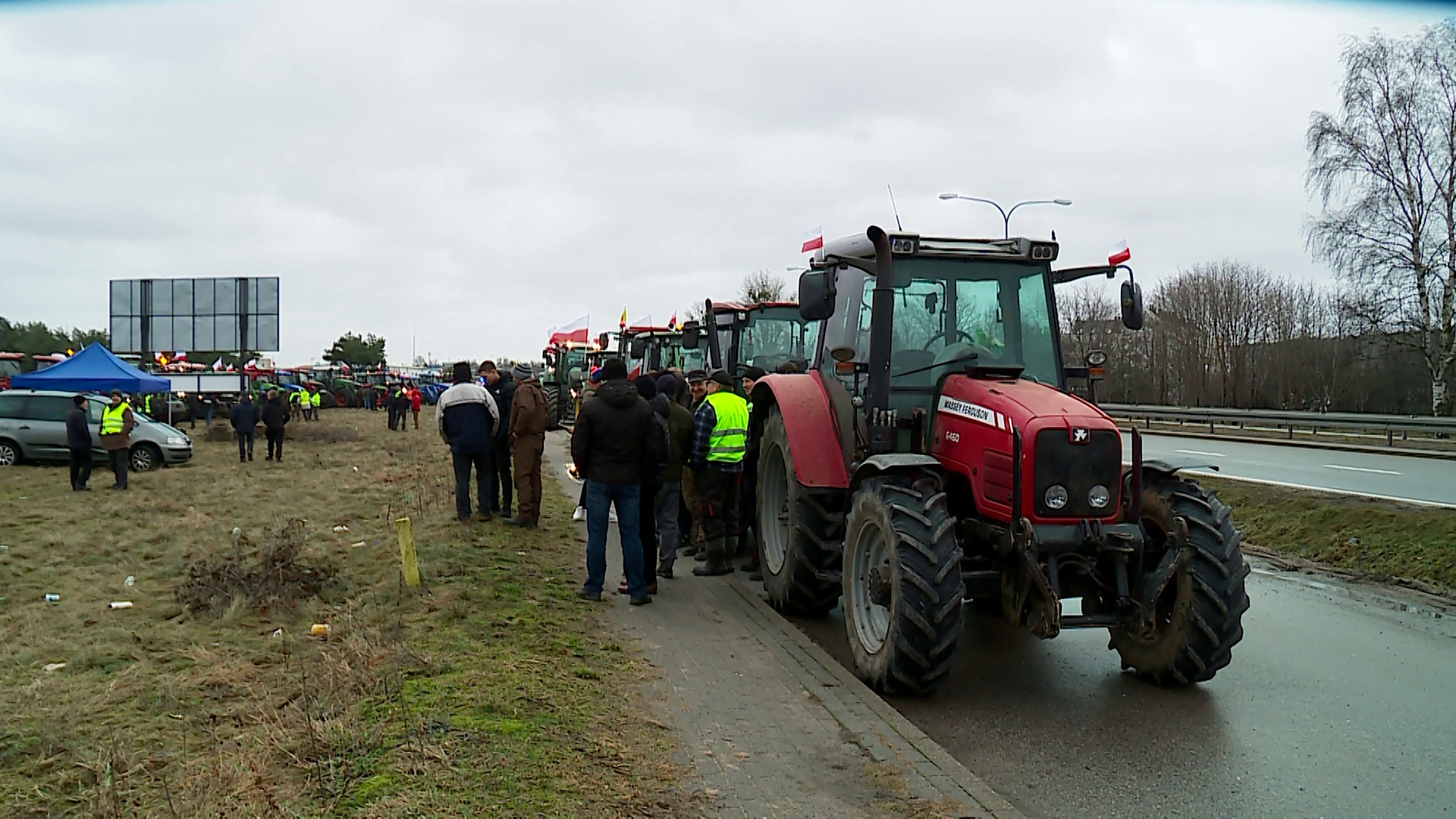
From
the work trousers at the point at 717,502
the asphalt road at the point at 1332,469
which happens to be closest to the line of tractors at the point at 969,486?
the work trousers at the point at 717,502

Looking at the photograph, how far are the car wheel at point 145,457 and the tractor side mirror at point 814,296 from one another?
19.2 metres

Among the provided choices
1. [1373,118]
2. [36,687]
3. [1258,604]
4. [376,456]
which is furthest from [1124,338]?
[36,687]

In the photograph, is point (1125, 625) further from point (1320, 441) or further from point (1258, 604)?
point (1320, 441)

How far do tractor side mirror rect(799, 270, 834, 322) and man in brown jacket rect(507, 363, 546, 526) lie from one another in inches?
207

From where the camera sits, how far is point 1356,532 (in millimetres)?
12062

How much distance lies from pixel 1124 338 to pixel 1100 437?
133 feet

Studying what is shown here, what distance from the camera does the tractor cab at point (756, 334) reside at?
14.4 metres

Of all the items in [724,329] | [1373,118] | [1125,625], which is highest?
[1373,118]

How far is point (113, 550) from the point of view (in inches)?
468

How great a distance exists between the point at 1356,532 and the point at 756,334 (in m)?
7.72

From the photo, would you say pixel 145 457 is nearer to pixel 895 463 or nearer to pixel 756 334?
pixel 756 334

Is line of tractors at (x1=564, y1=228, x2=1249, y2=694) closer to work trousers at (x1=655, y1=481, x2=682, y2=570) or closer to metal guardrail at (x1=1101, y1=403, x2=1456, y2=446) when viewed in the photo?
work trousers at (x1=655, y1=481, x2=682, y2=570)

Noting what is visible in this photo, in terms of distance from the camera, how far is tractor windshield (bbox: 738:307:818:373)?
14383 millimetres

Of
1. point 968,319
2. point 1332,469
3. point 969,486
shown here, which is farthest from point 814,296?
point 1332,469
